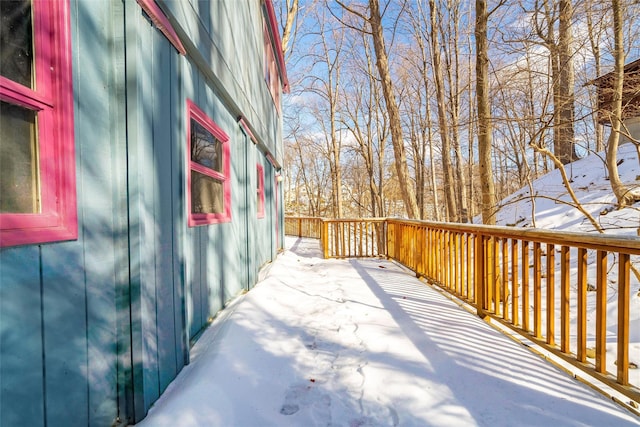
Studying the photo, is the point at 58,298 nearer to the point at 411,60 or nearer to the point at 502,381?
the point at 502,381

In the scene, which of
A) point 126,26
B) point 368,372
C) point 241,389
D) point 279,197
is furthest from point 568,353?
point 279,197

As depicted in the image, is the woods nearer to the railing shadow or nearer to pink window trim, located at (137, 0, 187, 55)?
the railing shadow

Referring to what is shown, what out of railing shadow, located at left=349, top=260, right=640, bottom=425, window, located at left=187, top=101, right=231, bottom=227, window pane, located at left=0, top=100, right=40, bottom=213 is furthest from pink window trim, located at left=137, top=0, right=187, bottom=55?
railing shadow, located at left=349, top=260, right=640, bottom=425

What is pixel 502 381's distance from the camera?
1.83 metres

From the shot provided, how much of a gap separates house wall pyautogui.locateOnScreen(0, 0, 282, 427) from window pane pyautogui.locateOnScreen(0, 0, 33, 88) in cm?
16

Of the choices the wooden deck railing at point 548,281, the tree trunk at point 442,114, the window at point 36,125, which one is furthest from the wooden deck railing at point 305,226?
the window at point 36,125

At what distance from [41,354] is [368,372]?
5.63 feet

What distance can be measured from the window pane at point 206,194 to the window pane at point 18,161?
4.49 feet

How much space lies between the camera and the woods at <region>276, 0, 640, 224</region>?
445 centimetres

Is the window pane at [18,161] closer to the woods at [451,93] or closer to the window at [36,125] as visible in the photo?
the window at [36,125]

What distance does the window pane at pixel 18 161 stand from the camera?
1.03 meters

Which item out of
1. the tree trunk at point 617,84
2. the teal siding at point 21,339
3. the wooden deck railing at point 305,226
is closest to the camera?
the teal siding at point 21,339

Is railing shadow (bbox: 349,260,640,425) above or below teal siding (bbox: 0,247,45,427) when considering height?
below

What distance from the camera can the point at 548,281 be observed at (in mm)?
2104
